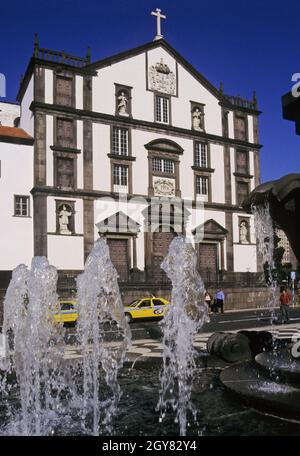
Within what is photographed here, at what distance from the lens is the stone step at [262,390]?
478cm

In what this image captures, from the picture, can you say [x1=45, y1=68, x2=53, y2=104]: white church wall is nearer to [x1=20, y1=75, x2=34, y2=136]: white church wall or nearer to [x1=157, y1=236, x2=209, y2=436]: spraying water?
[x1=20, y1=75, x2=34, y2=136]: white church wall

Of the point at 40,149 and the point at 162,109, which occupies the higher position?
the point at 162,109

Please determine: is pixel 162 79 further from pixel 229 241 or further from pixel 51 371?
pixel 51 371

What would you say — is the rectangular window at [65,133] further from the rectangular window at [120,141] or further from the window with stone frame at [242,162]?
the window with stone frame at [242,162]

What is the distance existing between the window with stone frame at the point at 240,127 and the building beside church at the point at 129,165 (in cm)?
9

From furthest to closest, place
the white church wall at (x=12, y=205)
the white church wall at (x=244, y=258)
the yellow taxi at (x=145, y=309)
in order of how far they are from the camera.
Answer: the white church wall at (x=244, y=258), the white church wall at (x=12, y=205), the yellow taxi at (x=145, y=309)

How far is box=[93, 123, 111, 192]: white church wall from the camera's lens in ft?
97.3

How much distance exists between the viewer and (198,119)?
34562 millimetres

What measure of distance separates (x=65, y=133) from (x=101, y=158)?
8.82 ft

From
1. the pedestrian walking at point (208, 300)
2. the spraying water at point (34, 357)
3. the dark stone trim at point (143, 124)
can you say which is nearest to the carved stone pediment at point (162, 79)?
the dark stone trim at point (143, 124)

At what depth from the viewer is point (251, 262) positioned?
113 feet

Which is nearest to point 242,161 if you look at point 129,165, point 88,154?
point 129,165
